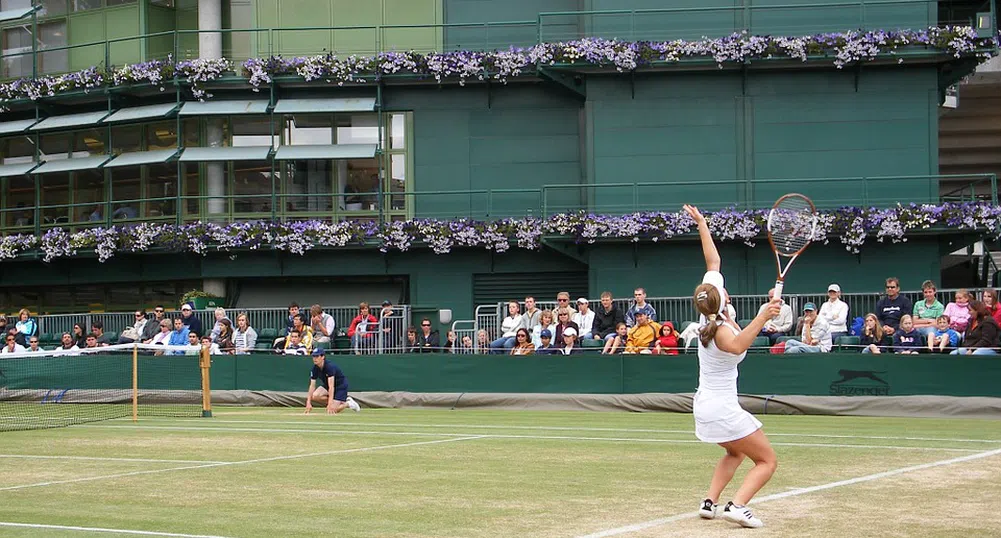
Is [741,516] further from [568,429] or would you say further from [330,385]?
[330,385]

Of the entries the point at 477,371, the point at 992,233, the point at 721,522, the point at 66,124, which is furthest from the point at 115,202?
the point at 721,522

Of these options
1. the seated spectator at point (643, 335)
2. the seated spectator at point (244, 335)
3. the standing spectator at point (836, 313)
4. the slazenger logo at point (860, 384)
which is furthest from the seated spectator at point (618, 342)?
the seated spectator at point (244, 335)

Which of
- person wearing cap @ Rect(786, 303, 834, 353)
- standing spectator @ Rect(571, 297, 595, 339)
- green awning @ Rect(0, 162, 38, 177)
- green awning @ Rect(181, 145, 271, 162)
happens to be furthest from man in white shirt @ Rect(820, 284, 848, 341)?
green awning @ Rect(0, 162, 38, 177)

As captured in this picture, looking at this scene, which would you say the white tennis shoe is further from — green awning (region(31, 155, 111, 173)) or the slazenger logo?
green awning (region(31, 155, 111, 173))

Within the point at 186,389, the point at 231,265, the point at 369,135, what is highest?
the point at 369,135

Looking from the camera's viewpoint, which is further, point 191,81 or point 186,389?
point 191,81

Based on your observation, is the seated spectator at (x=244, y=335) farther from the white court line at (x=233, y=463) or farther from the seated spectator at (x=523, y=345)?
the white court line at (x=233, y=463)

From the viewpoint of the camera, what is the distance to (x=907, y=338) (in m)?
22.5

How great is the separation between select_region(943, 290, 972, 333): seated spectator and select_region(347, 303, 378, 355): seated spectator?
40.8ft

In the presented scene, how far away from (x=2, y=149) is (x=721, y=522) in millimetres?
34415

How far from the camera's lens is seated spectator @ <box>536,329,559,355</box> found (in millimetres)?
25297

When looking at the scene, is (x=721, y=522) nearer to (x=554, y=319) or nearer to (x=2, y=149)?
(x=554, y=319)

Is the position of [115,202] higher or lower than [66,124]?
lower

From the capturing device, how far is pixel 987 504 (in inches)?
391
